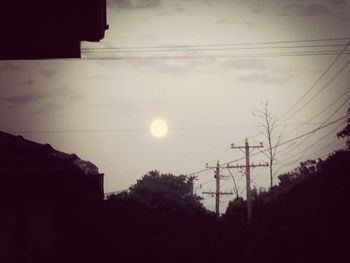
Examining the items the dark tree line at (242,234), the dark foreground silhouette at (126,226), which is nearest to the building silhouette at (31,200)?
the dark foreground silhouette at (126,226)

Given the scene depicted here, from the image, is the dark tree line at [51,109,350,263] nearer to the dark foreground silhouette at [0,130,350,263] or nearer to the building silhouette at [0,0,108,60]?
the dark foreground silhouette at [0,130,350,263]

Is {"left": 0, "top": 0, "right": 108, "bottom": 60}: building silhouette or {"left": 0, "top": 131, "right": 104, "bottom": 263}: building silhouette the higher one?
{"left": 0, "top": 0, "right": 108, "bottom": 60}: building silhouette

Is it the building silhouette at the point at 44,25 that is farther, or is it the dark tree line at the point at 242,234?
the dark tree line at the point at 242,234

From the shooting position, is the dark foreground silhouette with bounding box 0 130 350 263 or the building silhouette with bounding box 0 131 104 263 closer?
the building silhouette with bounding box 0 131 104 263

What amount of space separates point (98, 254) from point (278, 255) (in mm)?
9507

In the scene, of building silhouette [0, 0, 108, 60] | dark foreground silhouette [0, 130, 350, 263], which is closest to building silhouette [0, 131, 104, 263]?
dark foreground silhouette [0, 130, 350, 263]

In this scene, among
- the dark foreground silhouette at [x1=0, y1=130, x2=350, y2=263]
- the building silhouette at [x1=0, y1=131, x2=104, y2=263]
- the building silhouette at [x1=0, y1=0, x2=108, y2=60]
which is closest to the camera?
A: the building silhouette at [x1=0, y1=0, x2=108, y2=60]

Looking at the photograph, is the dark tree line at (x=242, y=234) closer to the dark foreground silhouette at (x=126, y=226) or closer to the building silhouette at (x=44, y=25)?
the dark foreground silhouette at (x=126, y=226)

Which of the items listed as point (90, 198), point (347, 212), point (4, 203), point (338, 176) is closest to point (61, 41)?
point (4, 203)

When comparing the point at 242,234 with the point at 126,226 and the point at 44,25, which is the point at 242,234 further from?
the point at 44,25

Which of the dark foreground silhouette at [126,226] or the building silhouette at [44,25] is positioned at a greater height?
the building silhouette at [44,25]

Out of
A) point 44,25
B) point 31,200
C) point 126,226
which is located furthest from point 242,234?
point 44,25

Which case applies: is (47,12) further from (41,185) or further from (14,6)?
(41,185)

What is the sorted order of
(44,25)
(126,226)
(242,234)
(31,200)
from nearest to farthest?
(44,25) → (31,200) → (126,226) → (242,234)
